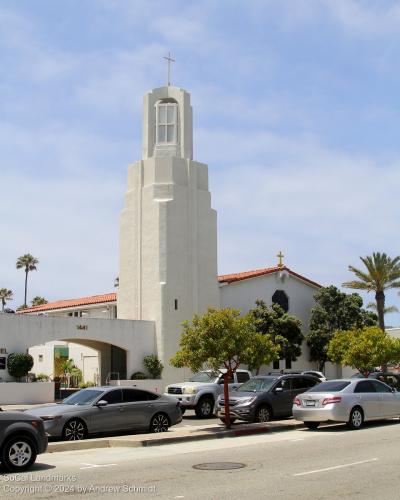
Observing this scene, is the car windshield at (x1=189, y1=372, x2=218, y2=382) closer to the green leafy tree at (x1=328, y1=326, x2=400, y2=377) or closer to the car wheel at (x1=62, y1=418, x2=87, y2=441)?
the green leafy tree at (x1=328, y1=326, x2=400, y2=377)

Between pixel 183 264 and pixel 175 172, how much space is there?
543 cm

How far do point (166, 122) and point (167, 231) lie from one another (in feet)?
23.6

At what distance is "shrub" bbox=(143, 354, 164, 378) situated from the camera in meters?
36.5

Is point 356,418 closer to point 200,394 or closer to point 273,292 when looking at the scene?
point 200,394

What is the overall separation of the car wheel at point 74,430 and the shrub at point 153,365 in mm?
19840

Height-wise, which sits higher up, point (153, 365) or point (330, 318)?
point (330, 318)

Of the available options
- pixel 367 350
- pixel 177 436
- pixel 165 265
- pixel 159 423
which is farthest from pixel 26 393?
pixel 177 436

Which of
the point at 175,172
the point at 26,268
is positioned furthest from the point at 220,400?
the point at 26,268

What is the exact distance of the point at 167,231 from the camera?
3841 centimetres

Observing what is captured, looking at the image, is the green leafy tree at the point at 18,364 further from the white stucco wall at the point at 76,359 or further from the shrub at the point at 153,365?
the white stucco wall at the point at 76,359

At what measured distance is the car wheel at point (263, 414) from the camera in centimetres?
2058

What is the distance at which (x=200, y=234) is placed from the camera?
131ft

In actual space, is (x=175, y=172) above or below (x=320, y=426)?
above

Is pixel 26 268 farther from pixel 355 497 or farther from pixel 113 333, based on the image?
pixel 355 497
